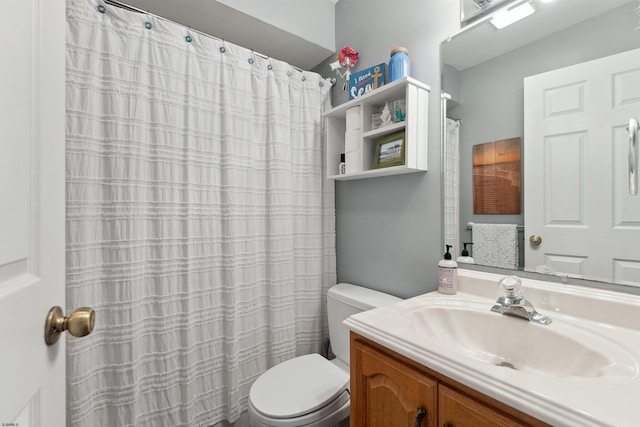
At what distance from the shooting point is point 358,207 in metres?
1.68

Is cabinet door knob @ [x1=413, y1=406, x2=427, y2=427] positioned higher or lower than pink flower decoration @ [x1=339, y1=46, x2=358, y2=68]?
lower

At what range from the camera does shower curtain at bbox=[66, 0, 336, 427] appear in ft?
3.59

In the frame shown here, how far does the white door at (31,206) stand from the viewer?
0.38 metres

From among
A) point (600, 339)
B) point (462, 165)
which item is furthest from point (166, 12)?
point (600, 339)

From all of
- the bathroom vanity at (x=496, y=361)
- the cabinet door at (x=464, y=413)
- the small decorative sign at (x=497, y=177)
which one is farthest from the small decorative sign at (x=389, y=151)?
the cabinet door at (x=464, y=413)

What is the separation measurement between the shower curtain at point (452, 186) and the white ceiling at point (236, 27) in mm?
1022

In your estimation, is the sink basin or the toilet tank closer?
the sink basin

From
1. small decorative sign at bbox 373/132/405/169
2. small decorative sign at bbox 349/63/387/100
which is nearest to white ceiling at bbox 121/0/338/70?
small decorative sign at bbox 349/63/387/100

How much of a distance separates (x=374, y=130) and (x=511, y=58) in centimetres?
58

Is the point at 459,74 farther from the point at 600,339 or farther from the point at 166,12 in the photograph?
the point at 166,12

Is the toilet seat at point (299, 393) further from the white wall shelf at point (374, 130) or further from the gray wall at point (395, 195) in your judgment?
the white wall shelf at point (374, 130)

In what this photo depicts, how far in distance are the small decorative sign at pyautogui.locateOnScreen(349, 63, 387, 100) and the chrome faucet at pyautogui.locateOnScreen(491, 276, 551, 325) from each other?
3.43 feet

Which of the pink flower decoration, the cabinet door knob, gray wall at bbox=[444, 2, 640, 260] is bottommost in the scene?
the cabinet door knob

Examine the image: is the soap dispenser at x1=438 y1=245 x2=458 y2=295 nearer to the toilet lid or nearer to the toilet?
the toilet
